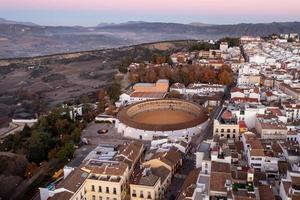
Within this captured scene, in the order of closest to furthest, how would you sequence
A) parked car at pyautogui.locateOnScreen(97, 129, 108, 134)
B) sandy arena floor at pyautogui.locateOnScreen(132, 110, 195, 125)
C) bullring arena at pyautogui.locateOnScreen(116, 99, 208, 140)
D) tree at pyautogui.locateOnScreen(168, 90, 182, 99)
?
bullring arena at pyautogui.locateOnScreen(116, 99, 208, 140) < parked car at pyautogui.locateOnScreen(97, 129, 108, 134) < sandy arena floor at pyautogui.locateOnScreen(132, 110, 195, 125) < tree at pyautogui.locateOnScreen(168, 90, 182, 99)

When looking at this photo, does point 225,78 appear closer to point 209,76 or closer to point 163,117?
point 209,76

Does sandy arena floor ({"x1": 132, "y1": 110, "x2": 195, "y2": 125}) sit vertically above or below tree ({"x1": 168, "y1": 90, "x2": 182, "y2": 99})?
below

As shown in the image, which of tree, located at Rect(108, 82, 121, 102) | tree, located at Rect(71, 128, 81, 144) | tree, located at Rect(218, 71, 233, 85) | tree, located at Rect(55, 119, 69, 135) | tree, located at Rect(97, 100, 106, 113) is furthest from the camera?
tree, located at Rect(218, 71, 233, 85)

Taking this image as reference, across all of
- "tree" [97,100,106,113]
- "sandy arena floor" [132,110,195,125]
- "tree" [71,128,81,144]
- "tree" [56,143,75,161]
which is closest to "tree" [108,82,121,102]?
"tree" [97,100,106,113]

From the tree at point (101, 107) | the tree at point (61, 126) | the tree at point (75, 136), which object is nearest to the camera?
the tree at point (75, 136)

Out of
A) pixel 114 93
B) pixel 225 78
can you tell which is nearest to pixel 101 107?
pixel 114 93

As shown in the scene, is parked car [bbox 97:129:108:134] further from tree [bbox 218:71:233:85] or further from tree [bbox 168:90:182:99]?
tree [bbox 218:71:233:85]

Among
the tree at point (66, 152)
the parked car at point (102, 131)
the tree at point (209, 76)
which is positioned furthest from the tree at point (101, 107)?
the tree at point (209, 76)

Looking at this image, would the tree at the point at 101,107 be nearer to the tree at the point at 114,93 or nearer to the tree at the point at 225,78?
the tree at the point at 114,93
